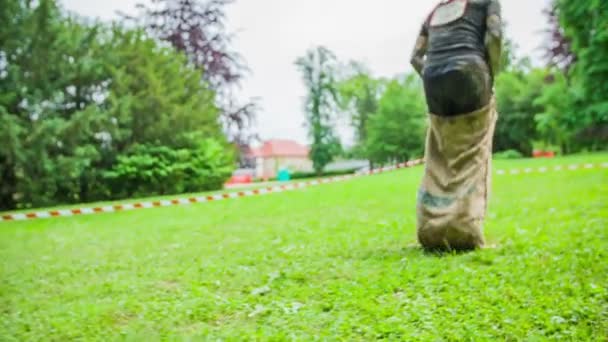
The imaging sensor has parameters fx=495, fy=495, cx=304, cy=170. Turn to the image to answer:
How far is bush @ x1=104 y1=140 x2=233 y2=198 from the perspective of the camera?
61.3 ft

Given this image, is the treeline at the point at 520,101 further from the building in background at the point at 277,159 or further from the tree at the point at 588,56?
the building in background at the point at 277,159

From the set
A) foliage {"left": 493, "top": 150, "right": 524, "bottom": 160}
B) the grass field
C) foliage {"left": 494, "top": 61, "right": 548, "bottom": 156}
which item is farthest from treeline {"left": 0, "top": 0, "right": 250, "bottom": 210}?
foliage {"left": 494, "top": 61, "right": 548, "bottom": 156}

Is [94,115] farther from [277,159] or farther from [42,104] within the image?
[277,159]

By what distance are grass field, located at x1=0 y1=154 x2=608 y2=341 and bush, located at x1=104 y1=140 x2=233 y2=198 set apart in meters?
10.5

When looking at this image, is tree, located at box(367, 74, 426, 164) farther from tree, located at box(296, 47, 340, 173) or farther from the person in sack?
the person in sack

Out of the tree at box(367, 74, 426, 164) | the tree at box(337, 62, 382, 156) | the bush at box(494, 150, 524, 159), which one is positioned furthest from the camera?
the tree at box(337, 62, 382, 156)

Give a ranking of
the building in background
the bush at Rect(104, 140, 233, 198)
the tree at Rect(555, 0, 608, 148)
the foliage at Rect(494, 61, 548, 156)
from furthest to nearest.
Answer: the building in background
the foliage at Rect(494, 61, 548, 156)
the bush at Rect(104, 140, 233, 198)
the tree at Rect(555, 0, 608, 148)

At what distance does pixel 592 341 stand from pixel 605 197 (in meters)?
6.74

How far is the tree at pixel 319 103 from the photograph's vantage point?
145ft

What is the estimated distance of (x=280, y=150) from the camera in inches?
2771

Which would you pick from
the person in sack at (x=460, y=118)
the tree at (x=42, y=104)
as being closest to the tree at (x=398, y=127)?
the tree at (x=42, y=104)

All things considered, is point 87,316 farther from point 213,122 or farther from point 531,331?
point 213,122

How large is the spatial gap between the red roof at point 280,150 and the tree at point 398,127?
30.8m

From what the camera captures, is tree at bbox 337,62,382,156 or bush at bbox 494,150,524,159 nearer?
bush at bbox 494,150,524,159
